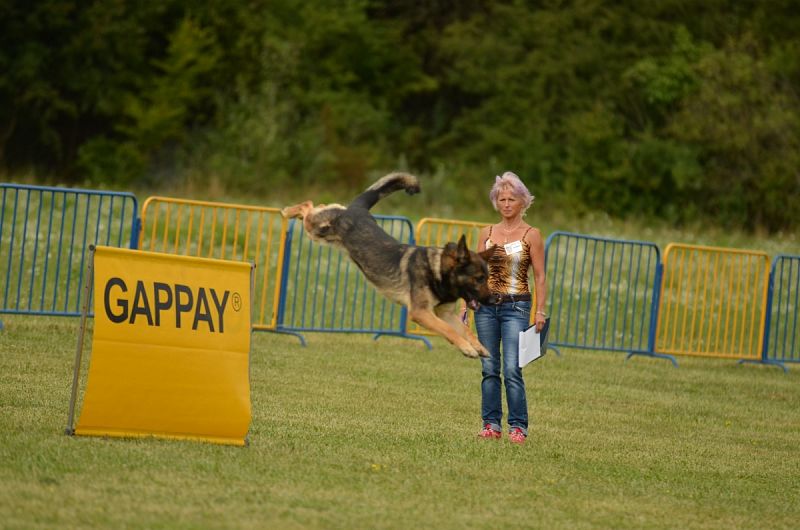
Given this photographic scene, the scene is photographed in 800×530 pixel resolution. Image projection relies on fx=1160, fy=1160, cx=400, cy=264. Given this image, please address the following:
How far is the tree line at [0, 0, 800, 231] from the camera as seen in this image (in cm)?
3316

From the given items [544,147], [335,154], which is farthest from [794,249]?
[335,154]

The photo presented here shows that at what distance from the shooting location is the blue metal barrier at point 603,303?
15.3 metres

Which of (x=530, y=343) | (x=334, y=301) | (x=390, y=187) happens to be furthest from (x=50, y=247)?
(x=530, y=343)

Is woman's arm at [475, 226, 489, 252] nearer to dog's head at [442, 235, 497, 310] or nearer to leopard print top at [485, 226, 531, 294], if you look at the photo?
leopard print top at [485, 226, 531, 294]

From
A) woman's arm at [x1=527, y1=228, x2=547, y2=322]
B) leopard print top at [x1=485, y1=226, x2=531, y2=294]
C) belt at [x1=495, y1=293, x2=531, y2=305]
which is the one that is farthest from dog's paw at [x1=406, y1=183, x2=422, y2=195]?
belt at [x1=495, y1=293, x2=531, y2=305]

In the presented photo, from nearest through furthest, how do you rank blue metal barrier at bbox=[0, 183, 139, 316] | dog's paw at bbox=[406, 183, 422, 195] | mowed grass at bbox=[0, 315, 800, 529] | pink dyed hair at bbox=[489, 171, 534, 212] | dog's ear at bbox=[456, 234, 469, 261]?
mowed grass at bbox=[0, 315, 800, 529] → dog's ear at bbox=[456, 234, 469, 261] → pink dyed hair at bbox=[489, 171, 534, 212] → dog's paw at bbox=[406, 183, 422, 195] → blue metal barrier at bbox=[0, 183, 139, 316]

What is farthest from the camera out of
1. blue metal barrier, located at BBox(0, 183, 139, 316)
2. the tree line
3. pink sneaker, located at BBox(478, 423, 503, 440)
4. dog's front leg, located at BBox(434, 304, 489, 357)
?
the tree line

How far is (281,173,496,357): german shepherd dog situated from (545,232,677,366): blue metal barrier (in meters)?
6.93

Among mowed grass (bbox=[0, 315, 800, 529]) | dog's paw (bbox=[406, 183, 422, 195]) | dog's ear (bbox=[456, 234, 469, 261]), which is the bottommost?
mowed grass (bbox=[0, 315, 800, 529])

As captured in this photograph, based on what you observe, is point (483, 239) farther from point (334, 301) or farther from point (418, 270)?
point (334, 301)

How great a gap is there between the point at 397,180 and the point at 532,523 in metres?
3.29

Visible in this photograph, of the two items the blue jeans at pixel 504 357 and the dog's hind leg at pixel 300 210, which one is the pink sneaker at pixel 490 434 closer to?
the blue jeans at pixel 504 357

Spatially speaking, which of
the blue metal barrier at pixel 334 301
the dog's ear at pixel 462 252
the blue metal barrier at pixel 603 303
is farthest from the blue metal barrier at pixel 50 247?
the dog's ear at pixel 462 252

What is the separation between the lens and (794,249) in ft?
81.5
